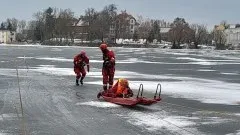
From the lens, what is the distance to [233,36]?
629 feet

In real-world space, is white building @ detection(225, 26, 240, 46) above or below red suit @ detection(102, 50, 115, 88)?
below

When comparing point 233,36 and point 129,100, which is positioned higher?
point 129,100

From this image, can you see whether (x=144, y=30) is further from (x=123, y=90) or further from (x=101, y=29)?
(x=123, y=90)

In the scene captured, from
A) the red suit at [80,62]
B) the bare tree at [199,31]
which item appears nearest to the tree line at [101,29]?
the bare tree at [199,31]

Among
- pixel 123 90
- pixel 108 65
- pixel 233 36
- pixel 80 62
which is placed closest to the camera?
pixel 123 90

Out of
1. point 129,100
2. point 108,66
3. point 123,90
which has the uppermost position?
point 108,66

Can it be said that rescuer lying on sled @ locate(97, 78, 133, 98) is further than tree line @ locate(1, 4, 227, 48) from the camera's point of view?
No

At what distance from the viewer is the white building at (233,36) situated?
18626cm

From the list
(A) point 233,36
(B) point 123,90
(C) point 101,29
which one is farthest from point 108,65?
(A) point 233,36

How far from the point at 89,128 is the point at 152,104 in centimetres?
407

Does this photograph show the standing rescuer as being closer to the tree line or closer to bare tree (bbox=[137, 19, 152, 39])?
the tree line

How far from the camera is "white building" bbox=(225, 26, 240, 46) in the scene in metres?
186

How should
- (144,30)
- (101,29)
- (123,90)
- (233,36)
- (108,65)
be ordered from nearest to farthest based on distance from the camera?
(123,90) < (108,65) < (101,29) < (144,30) < (233,36)

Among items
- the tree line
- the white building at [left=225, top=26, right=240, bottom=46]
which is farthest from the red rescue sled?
the white building at [left=225, top=26, right=240, bottom=46]
